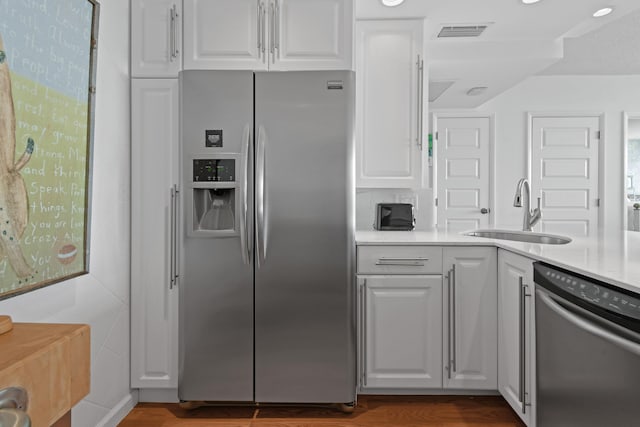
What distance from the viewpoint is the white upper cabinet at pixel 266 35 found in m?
2.20

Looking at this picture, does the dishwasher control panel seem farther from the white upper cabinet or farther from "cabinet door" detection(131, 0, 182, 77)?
"cabinet door" detection(131, 0, 182, 77)

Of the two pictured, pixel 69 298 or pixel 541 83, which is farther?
pixel 541 83

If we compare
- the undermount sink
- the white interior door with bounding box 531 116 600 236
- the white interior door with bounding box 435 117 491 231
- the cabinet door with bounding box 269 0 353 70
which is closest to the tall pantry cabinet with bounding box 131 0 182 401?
the cabinet door with bounding box 269 0 353 70

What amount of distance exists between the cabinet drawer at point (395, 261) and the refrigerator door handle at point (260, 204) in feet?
1.69

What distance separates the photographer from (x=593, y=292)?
1201 mm

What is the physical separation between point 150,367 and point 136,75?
1.55 m

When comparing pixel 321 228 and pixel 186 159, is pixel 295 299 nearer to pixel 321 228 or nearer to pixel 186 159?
pixel 321 228

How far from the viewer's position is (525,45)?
3.07m

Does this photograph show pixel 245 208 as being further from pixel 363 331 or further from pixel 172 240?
pixel 363 331

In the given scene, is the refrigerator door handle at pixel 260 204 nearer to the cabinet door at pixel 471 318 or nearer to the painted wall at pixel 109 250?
the painted wall at pixel 109 250

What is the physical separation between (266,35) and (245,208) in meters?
0.95

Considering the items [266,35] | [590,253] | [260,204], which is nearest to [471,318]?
[590,253]

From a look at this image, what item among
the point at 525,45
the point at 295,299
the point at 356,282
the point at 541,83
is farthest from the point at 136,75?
the point at 541,83

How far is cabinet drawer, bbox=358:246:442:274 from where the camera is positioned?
7.19ft
